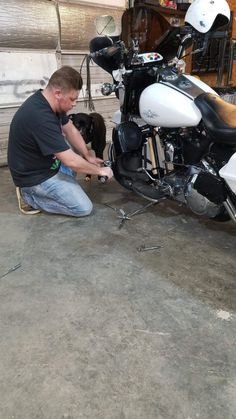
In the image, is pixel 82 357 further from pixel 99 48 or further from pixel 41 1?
pixel 41 1

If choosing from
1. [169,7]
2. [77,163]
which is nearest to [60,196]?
[77,163]

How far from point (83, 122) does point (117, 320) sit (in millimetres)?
1937

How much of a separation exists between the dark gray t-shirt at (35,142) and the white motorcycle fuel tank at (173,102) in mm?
561

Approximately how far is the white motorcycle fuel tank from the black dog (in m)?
0.98

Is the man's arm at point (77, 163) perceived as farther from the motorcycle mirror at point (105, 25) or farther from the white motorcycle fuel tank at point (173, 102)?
the motorcycle mirror at point (105, 25)

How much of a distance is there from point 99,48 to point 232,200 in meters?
1.38

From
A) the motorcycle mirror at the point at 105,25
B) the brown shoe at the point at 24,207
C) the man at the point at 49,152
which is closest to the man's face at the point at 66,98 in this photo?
the man at the point at 49,152

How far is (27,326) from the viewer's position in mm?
1436

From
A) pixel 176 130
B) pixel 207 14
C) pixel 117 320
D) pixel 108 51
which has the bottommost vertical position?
pixel 117 320

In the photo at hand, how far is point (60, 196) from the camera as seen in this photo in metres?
2.33

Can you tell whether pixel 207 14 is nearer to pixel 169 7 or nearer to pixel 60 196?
pixel 60 196

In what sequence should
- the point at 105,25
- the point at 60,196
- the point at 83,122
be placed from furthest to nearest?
the point at 105,25, the point at 83,122, the point at 60,196

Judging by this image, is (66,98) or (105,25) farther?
(105,25)

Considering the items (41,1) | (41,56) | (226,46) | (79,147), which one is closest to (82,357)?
(79,147)
